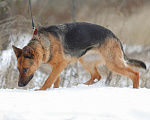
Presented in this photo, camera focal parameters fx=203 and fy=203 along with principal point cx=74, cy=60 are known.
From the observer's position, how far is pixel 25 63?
3.59 metres

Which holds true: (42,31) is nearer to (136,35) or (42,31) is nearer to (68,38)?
(68,38)

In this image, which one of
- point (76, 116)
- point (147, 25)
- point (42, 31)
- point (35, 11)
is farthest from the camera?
point (35, 11)

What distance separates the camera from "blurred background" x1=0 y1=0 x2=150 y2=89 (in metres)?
5.55

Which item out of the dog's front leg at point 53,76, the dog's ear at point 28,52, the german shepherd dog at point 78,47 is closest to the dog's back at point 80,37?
the german shepherd dog at point 78,47

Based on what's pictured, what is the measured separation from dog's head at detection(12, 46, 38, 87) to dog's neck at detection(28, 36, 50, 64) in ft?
0.58

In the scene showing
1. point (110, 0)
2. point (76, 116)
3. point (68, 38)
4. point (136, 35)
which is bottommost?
point (76, 116)

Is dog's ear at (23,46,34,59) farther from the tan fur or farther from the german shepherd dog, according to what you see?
the german shepherd dog

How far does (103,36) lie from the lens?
4414 mm

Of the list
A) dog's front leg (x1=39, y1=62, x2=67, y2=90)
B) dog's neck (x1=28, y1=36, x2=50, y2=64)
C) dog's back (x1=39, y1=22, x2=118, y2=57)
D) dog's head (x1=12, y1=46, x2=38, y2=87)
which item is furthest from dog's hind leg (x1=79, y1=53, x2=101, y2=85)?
dog's head (x1=12, y1=46, x2=38, y2=87)

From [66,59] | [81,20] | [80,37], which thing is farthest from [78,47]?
[81,20]

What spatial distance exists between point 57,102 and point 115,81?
11.9ft

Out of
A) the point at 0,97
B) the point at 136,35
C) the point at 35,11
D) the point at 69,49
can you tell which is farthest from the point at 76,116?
the point at 35,11

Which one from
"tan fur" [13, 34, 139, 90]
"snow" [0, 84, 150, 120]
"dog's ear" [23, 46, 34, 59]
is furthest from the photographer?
"tan fur" [13, 34, 139, 90]

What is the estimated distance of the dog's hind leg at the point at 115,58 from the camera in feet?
14.4
